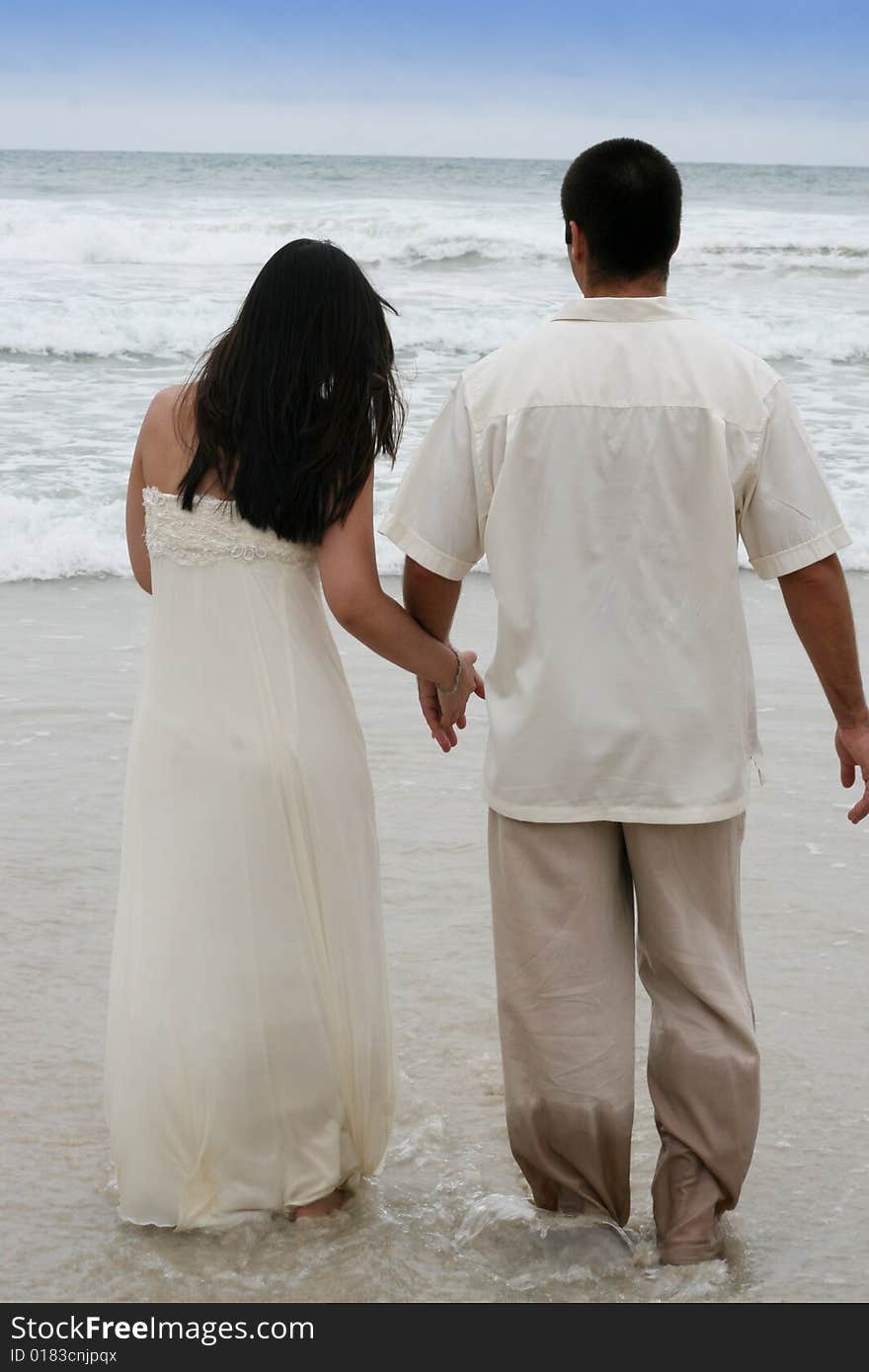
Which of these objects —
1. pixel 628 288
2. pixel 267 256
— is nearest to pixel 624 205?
pixel 628 288

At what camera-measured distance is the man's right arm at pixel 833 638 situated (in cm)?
229

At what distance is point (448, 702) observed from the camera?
101 inches

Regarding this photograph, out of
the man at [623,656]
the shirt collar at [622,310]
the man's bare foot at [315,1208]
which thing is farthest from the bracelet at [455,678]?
the man's bare foot at [315,1208]

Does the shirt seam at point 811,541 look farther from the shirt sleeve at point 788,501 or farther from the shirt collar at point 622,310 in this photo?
the shirt collar at point 622,310

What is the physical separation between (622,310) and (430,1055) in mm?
1747

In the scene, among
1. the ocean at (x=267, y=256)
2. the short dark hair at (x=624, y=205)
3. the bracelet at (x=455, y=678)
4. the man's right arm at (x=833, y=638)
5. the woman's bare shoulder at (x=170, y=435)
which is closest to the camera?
the short dark hair at (x=624, y=205)

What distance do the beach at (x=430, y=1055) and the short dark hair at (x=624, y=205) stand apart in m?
1.56

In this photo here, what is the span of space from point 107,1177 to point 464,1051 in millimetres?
849

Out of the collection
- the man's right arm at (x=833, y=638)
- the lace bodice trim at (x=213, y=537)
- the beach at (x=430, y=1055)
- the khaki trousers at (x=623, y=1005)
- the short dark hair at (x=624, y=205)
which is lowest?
the beach at (x=430, y=1055)

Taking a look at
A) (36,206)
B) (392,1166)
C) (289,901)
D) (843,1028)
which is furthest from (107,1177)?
(36,206)

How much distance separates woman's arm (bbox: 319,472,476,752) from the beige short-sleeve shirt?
8cm

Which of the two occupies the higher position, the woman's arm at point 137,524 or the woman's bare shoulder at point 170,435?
the woman's bare shoulder at point 170,435

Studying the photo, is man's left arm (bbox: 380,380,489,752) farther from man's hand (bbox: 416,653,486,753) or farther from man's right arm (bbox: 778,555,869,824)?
man's right arm (bbox: 778,555,869,824)
